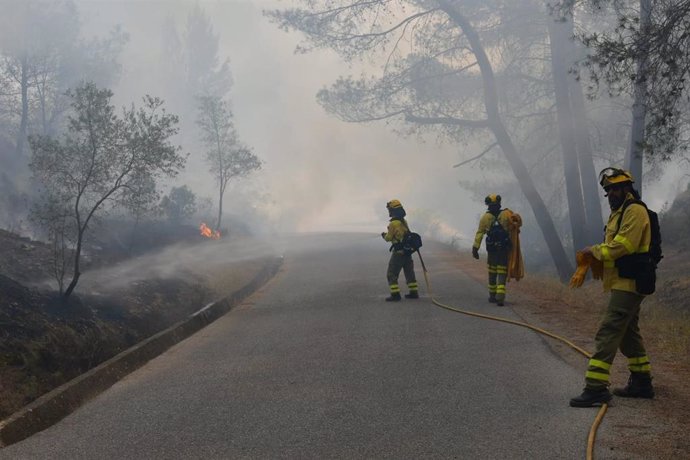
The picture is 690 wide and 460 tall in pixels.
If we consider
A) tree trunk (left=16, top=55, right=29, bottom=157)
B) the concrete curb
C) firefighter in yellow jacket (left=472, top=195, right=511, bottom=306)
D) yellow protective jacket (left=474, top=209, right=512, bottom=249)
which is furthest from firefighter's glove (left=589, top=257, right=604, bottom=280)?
tree trunk (left=16, top=55, right=29, bottom=157)

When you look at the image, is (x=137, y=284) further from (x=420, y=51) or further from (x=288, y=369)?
(x=420, y=51)

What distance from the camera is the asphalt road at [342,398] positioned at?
15.3 feet

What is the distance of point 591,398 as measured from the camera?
17.2 ft

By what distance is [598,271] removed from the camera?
18.5ft

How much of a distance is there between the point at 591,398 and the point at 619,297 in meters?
0.82

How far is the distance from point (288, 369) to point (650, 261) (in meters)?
3.51

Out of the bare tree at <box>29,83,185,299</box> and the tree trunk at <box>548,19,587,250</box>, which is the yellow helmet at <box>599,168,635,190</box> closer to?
the bare tree at <box>29,83,185,299</box>

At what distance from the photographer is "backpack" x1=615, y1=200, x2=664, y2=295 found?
5.29 metres

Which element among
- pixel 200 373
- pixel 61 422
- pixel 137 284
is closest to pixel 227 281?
pixel 137 284

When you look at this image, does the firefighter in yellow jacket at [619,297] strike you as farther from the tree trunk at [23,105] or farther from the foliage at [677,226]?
the tree trunk at [23,105]

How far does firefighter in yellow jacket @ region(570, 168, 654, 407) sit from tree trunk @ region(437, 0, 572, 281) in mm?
13176

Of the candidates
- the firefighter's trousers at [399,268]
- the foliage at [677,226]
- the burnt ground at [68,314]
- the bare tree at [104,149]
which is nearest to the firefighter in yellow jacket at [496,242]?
the firefighter's trousers at [399,268]

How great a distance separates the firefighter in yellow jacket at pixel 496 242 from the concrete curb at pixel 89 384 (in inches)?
177

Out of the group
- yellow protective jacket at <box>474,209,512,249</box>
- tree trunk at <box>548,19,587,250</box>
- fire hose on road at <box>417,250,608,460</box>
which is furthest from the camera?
tree trunk at <box>548,19,587,250</box>
